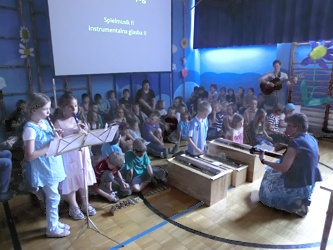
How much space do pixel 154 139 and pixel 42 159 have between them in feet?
7.64

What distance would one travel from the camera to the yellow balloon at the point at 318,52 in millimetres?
5164

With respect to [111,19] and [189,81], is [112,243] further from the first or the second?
[189,81]

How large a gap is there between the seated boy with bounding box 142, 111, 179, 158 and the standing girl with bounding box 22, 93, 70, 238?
2093 mm

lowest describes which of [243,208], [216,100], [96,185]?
[243,208]

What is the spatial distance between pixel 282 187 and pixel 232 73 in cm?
430

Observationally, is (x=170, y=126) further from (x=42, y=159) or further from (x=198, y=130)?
(x=42, y=159)

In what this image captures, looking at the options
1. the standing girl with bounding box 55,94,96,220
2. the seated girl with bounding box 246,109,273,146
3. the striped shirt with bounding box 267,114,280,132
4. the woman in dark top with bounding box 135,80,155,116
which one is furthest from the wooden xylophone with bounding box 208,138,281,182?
the woman in dark top with bounding box 135,80,155,116

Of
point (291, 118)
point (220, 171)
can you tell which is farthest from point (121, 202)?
point (291, 118)

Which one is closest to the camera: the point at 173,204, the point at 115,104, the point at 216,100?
the point at 173,204

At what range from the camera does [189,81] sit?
6898 millimetres

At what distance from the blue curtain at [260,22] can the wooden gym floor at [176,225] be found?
3.41 m

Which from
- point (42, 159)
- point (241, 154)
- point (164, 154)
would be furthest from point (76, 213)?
point (241, 154)

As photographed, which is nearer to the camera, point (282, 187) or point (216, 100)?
point (282, 187)

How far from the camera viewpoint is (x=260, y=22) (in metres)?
5.56
